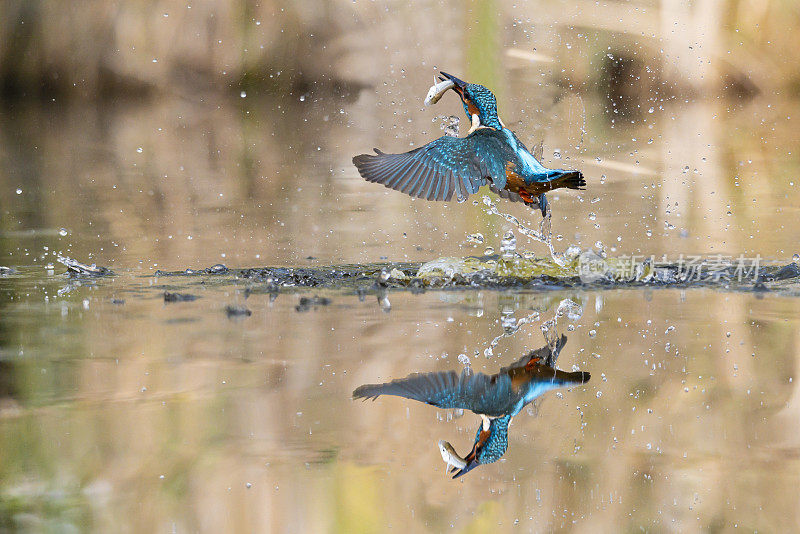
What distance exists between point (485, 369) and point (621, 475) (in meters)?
0.72

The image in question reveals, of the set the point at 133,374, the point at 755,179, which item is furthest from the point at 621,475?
the point at 755,179

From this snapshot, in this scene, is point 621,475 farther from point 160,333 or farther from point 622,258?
point 622,258

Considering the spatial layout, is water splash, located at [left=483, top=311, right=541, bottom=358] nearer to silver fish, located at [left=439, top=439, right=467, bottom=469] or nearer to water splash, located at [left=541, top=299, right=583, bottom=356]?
water splash, located at [left=541, top=299, right=583, bottom=356]

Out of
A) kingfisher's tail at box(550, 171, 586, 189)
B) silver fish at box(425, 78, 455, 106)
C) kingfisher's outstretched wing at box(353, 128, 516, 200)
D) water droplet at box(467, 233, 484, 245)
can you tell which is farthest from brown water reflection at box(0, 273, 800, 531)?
water droplet at box(467, 233, 484, 245)

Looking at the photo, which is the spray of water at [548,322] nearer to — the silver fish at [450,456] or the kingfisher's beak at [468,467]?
the silver fish at [450,456]

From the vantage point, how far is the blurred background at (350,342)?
2.04 metres

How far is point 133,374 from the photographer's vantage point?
2812mm

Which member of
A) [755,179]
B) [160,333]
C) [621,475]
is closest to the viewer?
[621,475]

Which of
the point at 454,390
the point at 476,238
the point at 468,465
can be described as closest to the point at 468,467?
the point at 468,465

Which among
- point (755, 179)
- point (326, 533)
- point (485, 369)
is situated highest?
point (755, 179)

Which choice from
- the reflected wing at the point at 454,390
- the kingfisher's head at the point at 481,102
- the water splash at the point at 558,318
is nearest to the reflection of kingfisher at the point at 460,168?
the kingfisher's head at the point at 481,102

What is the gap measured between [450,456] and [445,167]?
6.43 ft

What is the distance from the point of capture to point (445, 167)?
13.3 feet

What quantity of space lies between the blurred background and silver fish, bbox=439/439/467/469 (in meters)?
0.03
